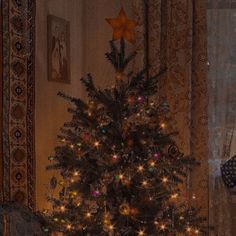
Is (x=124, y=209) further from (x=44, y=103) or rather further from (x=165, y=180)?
(x=44, y=103)

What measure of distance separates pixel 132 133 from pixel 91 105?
0.28 metres

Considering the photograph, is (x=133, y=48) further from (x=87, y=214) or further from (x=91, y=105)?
(x=87, y=214)

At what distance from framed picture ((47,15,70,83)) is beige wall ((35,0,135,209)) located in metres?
0.04

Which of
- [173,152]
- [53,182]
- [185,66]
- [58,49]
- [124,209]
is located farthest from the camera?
[185,66]

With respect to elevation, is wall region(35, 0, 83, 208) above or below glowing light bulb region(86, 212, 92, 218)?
above

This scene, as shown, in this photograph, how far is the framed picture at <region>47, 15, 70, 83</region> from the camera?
3.56 m

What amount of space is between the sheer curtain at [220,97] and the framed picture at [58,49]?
1168 mm

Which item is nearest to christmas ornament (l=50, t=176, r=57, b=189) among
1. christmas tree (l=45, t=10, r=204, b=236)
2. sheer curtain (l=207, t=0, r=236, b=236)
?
christmas tree (l=45, t=10, r=204, b=236)

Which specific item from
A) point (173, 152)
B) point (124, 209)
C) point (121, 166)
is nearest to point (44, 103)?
point (173, 152)

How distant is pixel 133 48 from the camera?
4.00 m

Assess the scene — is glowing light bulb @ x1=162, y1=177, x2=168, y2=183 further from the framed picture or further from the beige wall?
the framed picture

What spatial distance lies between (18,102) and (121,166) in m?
0.98

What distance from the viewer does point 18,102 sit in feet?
10.5

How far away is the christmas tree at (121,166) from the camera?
261cm
